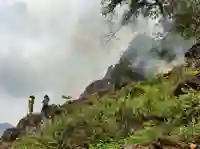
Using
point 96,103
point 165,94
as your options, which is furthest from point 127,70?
point 165,94

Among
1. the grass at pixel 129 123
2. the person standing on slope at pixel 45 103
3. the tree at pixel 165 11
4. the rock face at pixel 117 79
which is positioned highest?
the tree at pixel 165 11

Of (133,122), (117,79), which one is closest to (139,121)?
(133,122)

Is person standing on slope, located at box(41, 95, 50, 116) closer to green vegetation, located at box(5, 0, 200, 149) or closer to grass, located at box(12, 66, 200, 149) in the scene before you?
green vegetation, located at box(5, 0, 200, 149)

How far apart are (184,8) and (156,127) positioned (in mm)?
10206

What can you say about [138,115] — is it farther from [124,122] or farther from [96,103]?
[96,103]

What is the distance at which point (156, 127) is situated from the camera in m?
9.21

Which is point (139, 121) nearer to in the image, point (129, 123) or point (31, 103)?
point (129, 123)

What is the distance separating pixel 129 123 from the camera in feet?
34.3

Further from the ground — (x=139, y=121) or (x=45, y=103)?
(x=45, y=103)

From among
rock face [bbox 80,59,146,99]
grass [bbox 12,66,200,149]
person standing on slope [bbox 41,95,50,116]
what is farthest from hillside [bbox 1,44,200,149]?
rock face [bbox 80,59,146,99]

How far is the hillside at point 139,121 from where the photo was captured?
8586 millimetres

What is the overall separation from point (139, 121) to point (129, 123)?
0.26m

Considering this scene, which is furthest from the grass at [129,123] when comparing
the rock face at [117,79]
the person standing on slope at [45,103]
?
the rock face at [117,79]

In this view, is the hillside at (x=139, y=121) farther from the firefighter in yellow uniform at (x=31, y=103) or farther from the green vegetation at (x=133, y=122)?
→ the firefighter in yellow uniform at (x=31, y=103)
